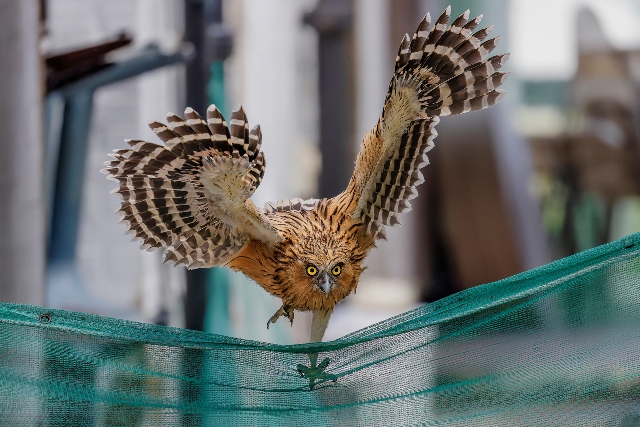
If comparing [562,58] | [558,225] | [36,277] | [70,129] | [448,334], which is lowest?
[448,334]

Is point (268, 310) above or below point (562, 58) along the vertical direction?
below

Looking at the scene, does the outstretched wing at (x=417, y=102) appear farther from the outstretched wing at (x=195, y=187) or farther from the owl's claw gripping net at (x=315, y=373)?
the owl's claw gripping net at (x=315, y=373)

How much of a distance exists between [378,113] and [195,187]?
3.55 metres

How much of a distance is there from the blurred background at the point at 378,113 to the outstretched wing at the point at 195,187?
6.94ft

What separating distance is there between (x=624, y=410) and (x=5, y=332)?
1.28 meters

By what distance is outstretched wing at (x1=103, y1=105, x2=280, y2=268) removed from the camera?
1.70 metres

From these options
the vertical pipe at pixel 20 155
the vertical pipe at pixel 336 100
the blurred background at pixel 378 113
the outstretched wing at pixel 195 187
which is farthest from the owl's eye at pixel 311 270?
the vertical pipe at pixel 336 100

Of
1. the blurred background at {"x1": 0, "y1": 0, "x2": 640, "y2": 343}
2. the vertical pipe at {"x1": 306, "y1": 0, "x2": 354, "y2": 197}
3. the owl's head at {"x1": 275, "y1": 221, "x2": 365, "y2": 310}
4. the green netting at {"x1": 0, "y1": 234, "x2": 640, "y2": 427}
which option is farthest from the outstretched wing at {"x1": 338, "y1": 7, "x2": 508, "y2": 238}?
the vertical pipe at {"x1": 306, "y1": 0, "x2": 354, "y2": 197}

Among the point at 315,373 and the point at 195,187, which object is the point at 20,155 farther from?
the point at 315,373

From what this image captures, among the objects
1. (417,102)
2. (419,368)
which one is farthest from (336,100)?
(419,368)

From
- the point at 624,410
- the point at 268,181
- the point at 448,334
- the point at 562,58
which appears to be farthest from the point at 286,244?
the point at 562,58

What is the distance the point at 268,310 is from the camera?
146 inches

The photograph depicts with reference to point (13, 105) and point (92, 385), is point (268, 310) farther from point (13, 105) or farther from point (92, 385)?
point (92, 385)

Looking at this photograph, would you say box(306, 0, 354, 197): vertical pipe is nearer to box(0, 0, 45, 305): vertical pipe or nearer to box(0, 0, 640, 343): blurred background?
box(0, 0, 640, 343): blurred background
